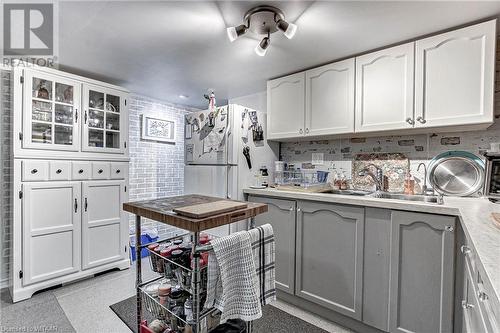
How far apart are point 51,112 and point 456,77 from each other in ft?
11.1

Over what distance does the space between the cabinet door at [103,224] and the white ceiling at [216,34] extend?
49.8 inches

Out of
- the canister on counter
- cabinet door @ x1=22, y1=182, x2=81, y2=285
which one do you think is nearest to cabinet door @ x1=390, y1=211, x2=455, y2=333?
the canister on counter

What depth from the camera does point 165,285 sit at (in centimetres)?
135

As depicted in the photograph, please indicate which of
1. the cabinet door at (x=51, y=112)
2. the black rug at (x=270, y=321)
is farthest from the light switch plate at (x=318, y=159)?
the cabinet door at (x=51, y=112)

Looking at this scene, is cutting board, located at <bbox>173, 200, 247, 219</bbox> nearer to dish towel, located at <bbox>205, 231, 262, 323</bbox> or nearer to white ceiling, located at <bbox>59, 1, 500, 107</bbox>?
dish towel, located at <bbox>205, 231, 262, 323</bbox>

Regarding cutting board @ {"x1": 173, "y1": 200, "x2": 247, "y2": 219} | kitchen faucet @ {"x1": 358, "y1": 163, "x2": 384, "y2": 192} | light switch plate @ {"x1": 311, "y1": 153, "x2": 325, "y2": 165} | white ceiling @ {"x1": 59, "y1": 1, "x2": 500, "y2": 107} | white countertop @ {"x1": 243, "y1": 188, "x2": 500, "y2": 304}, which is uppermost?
white ceiling @ {"x1": 59, "y1": 1, "x2": 500, "y2": 107}

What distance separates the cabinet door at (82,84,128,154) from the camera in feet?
8.48

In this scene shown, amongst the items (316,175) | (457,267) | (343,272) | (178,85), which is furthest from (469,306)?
(178,85)

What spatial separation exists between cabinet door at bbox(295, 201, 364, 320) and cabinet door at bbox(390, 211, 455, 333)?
0.75 ft

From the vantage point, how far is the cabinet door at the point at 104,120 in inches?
102

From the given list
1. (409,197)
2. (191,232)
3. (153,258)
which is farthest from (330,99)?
(153,258)

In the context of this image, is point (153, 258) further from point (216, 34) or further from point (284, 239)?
point (216, 34)

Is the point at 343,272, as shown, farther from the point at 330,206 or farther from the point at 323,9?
the point at 323,9

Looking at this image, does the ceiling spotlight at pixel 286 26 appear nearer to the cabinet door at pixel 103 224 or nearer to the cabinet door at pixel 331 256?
the cabinet door at pixel 331 256
